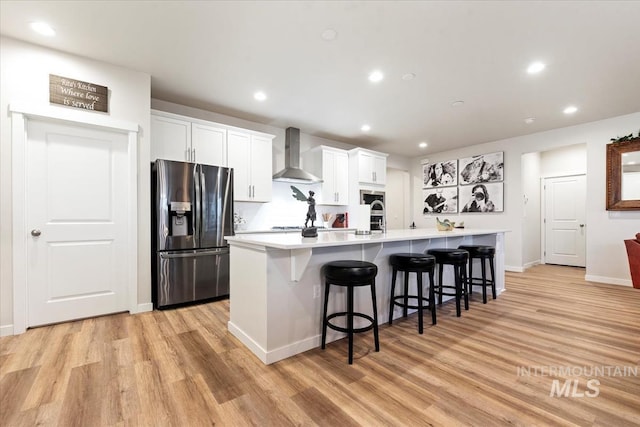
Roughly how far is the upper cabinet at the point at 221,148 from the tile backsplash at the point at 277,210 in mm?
363

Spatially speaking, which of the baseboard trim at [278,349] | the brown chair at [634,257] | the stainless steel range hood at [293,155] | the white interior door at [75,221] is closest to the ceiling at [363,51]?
the stainless steel range hood at [293,155]

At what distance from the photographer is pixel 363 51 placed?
2693 millimetres

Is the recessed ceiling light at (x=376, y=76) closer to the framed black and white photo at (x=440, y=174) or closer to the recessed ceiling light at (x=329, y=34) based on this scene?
the recessed ceiling light at (x=329, y=34)

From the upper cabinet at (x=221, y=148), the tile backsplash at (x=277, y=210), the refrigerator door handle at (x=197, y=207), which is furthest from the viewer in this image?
the tile backsplash at (x=277, y=210)

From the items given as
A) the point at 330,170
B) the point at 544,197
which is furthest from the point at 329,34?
the point at 544,197

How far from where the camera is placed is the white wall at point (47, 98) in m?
2.51

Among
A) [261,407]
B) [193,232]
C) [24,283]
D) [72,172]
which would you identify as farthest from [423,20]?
[24,283]

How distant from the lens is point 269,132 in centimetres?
493

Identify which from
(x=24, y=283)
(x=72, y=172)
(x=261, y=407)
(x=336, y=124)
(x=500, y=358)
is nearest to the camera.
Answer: (x=261, y=407)

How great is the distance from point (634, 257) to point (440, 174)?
141 inches

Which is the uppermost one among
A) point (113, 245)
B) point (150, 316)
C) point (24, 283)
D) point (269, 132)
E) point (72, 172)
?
point (269, 132)

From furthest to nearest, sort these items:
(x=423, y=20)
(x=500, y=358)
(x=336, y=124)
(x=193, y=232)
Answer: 1. (x=336, y=124)
2. (x=193, y=232)
3. (x=423, y=20)
4. (x=500, y=358)

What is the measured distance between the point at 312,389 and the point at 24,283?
2894mm

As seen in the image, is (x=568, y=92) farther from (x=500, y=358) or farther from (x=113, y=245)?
(x=113, y=245)
